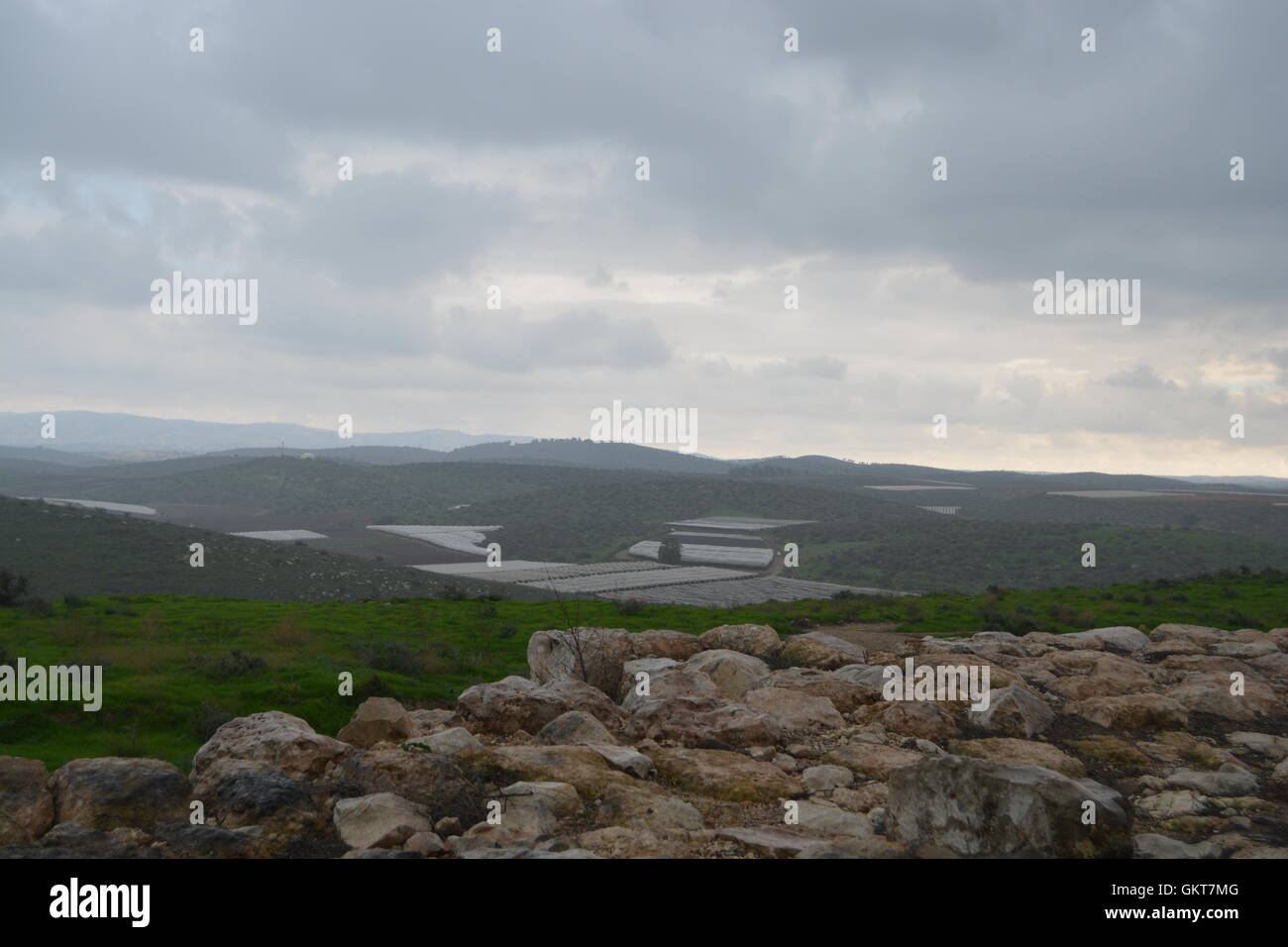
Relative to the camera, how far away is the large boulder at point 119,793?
9430 millimetres

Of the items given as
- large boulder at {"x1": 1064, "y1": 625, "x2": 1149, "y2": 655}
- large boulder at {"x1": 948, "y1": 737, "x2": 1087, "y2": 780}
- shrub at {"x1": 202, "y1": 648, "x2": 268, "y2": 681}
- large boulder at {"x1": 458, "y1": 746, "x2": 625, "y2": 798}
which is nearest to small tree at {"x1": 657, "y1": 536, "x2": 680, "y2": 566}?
large boulder at {"x1": 1064, "y1": 625, "x2": 1149, "y2": 655}

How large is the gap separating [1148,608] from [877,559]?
47736mm

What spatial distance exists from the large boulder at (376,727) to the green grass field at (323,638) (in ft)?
11.4

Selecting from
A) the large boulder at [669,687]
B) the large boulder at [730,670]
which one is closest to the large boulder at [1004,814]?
the large boulder at [669,687]

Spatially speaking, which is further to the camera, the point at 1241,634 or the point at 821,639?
the point at 1241,634

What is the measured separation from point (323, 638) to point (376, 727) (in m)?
14.2

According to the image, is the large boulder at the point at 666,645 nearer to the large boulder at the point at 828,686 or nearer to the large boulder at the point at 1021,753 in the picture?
the large boulder at the point at 828,686

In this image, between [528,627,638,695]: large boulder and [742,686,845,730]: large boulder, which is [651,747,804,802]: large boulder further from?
[528,627,638,695]: large boulder

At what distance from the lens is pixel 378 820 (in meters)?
8.98

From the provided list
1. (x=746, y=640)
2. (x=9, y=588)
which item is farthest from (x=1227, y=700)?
(x=9, y=588)

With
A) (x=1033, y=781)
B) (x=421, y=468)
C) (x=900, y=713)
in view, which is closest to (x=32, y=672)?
(x=900, y=713)

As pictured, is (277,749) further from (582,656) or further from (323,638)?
(323,638)

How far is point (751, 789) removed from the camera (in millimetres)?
10688
